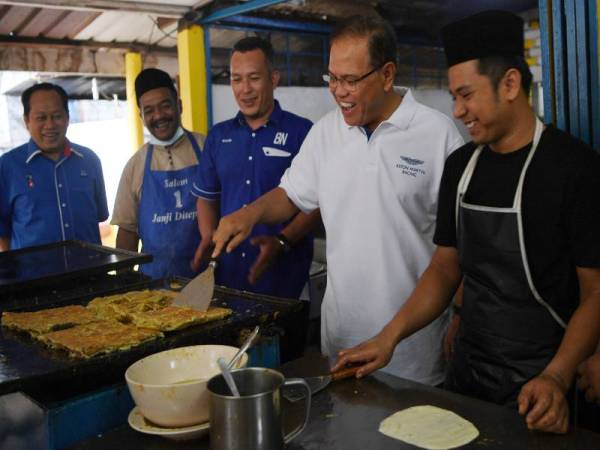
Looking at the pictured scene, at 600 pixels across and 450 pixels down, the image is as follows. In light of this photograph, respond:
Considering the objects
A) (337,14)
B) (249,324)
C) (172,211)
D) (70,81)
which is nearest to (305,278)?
(172,211)

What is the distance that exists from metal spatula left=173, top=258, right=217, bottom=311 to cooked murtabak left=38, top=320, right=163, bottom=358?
221 millimetres

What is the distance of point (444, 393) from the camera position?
5.32ft

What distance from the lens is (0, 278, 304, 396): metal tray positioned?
1.53 meters

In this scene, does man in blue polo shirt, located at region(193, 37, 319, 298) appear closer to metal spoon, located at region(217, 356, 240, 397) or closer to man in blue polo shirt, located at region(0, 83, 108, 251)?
man in blue polo shirt, located at region(0, 83, 108, 251)

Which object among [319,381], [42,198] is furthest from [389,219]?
[42,198]

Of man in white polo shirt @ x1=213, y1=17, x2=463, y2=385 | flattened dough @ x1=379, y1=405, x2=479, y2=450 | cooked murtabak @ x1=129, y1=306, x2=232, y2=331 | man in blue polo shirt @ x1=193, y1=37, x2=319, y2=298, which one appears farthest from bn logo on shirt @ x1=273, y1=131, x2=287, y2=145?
flattened dough @ x1=379, y1=405, x2=479, y2=450

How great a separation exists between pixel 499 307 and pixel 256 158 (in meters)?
1.63

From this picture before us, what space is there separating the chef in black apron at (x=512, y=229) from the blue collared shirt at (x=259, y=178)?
1192 mm

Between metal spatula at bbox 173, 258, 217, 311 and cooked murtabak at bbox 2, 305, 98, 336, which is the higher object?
metal spatula at bbox 173, 258, 217, 311

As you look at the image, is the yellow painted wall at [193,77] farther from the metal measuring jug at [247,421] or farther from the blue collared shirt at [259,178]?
the metal measuring jug at [247,421]

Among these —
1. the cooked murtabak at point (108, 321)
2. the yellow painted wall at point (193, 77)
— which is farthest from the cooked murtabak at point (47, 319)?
the yellow painted wall at point (193, 77)

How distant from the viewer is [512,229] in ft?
5.93

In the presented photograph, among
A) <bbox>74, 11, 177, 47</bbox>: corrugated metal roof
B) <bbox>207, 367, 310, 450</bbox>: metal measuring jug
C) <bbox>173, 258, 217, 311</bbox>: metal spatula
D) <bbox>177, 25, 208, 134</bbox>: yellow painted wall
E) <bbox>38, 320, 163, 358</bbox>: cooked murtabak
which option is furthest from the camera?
<bbox>74, 11, 177, 47</bbox>: corrugated metal roof

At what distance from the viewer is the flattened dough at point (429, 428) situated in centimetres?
137
